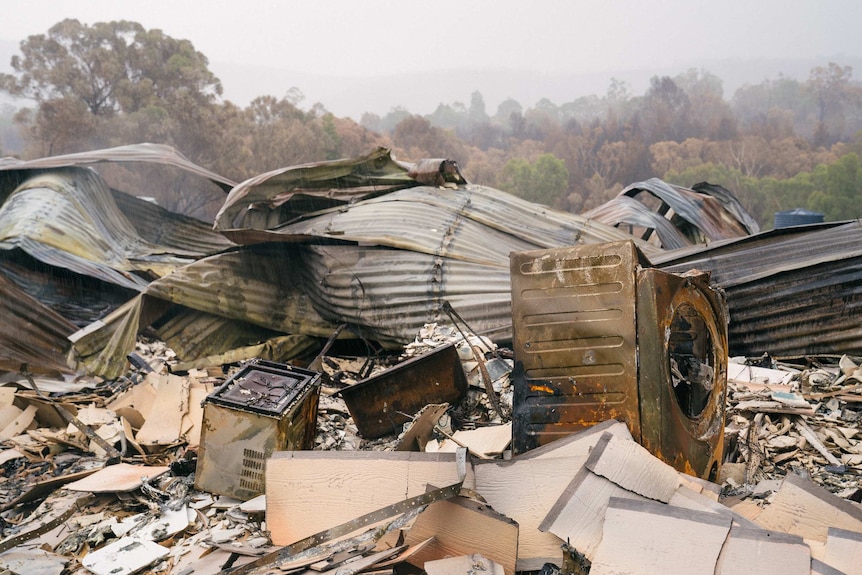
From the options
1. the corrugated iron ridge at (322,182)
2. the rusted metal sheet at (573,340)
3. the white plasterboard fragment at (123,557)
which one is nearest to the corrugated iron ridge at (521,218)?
the corrugated iron ridge at (322,182)

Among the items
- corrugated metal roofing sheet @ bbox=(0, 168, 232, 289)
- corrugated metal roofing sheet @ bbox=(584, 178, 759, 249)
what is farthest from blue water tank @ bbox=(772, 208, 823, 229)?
corrugated metal roofing sheet @ bbox=(0, 168, 232, 289)

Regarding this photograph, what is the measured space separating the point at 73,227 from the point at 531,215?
18.1 ft

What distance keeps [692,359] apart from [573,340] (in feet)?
2.24

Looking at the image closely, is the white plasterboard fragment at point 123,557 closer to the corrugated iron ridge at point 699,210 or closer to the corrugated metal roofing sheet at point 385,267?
the corrugated metal roofing sheet at point 385,267

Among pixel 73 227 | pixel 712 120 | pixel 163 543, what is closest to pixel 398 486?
pixel 163 543

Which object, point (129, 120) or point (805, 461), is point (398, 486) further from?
point (129, 120)

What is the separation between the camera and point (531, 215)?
6840mm

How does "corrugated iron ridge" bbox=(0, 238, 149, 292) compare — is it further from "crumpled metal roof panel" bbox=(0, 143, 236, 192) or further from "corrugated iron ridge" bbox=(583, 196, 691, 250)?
"corrugated iron ridge" bbox=(583, 196, 691, 250)

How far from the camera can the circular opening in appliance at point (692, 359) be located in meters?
3.06

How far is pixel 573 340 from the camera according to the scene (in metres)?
2.83

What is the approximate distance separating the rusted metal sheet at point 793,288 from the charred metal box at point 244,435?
3.12 m

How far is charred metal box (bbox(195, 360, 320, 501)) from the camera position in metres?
3.48

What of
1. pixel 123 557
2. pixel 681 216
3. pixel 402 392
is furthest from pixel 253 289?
pixel 681 216

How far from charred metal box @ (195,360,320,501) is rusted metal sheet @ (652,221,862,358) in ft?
10.2
